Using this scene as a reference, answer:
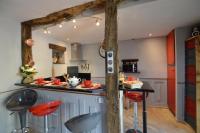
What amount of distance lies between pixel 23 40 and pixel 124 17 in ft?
7.43

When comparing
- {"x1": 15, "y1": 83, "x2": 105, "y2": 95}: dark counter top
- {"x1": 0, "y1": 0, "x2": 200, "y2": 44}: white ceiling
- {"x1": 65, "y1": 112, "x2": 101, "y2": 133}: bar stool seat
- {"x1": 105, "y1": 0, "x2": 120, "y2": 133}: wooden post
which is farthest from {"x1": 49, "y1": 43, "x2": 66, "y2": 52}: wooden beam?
{"x1": 65, "y1": 112, "x2": 101, "y2": 133}: bar stool seat

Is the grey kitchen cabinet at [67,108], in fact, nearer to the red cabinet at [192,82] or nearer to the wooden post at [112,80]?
the wooden post at [112,80]

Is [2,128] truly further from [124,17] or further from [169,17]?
[169,17]

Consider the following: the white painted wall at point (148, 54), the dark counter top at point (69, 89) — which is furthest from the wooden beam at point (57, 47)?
the white painted wall at point (148, 54)

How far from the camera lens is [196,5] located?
2.62m

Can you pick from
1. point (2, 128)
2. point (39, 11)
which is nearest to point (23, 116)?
point (2, 128)

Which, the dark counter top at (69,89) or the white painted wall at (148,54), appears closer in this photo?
the dark counter top at (69,89)

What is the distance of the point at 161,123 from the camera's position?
11.8ft

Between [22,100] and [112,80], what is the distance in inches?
74.0

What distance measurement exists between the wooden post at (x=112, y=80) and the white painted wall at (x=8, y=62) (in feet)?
6.87

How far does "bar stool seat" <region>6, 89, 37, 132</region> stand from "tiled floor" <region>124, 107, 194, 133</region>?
2071 mm

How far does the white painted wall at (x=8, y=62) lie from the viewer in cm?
293

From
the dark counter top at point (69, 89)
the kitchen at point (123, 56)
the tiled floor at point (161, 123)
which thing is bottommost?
the tiled floor at point (161, 123)

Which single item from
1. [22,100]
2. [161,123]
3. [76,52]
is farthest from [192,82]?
[76,52]
